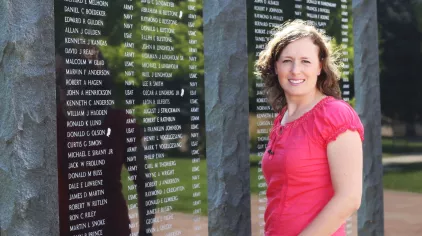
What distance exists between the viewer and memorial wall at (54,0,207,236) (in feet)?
10.5

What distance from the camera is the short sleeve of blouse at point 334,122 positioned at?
9.23 feet

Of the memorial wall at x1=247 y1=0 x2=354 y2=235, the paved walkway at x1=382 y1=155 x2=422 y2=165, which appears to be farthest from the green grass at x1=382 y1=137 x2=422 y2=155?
the memorial wall at x1=247 y1=0 x2=354 y2=235

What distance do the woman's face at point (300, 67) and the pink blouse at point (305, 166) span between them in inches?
4.5

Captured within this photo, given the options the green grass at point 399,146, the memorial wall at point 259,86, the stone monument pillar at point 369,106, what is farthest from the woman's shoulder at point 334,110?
the green grass at point 399,146

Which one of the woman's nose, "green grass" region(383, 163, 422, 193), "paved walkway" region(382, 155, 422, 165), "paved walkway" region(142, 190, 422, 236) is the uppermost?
the woman's nose

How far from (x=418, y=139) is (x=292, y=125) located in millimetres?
3547

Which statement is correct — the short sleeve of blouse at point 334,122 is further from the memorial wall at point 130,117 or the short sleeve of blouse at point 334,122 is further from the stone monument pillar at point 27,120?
the stone monument pillar at point 27,120

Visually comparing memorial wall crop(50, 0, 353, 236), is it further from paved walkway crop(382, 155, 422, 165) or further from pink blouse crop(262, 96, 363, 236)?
paved walkway crop(382, 155, 422, 165)

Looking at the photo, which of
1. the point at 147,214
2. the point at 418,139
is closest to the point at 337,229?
the point at 147,214

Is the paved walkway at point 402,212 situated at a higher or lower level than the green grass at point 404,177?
lower

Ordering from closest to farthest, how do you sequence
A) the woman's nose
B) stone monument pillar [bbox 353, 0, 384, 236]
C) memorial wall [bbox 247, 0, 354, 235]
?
the woman's nose → memorial wall [bbox 247, 0, 354, 235] → stone monument pillar [bbox 353, 0, 384, 236]

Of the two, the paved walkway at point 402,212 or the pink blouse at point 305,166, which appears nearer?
the pink blouse at point 305,166

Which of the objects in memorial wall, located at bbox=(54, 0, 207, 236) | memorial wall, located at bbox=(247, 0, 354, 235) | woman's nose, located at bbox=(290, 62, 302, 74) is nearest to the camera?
woman's nose, located at bbox=(290, 62, 302, 74)

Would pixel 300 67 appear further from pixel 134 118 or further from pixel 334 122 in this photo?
pixel 134 118
